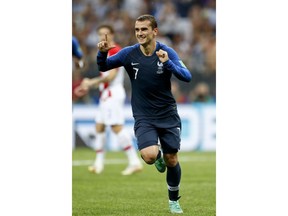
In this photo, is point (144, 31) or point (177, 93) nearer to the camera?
point (144, 31)

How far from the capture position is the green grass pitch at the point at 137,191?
875 centimetres

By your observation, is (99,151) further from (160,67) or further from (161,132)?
(160,67)

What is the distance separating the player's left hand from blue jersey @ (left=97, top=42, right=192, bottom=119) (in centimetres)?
61

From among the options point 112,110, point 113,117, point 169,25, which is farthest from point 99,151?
point 169,25

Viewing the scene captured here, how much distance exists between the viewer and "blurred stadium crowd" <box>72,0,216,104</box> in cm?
2169

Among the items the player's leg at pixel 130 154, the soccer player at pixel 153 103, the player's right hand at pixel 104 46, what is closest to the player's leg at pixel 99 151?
the player's leg at pixel 130 154

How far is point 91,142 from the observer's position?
19.0 meters

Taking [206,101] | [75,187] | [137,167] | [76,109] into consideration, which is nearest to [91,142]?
[76,109]

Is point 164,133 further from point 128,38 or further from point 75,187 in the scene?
point 128,38

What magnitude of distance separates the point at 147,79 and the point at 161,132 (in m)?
0.66

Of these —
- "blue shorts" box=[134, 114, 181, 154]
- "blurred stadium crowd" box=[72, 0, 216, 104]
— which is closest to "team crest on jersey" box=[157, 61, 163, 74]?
"blue shorts" box=[134, 114, 181, 154]

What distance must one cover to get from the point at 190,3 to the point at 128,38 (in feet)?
8.60

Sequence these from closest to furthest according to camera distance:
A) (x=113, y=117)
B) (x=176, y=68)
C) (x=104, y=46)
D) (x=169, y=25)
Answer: (x=176, y=68) < (x=104, y=46) < (x=113, y=117) < (x=169, y=25)

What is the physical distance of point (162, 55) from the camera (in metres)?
7.72
